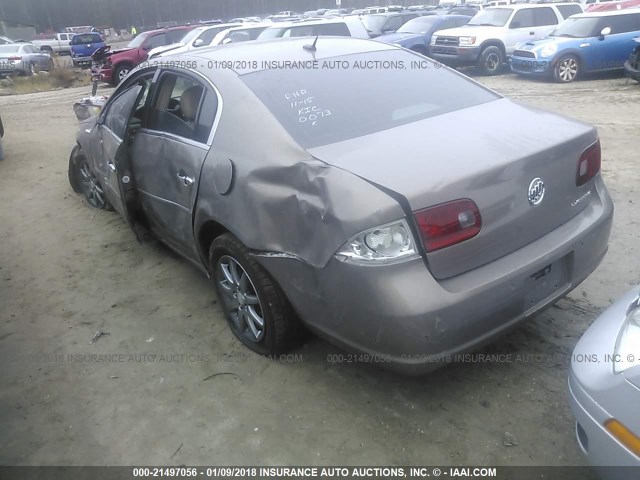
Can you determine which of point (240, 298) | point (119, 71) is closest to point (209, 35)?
point (119, 71)

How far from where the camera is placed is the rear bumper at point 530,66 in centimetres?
1181

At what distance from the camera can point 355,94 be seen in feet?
9.73

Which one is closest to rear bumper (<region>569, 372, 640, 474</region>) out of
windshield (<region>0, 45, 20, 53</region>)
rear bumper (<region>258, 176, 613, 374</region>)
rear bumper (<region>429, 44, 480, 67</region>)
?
rear bumper (<region>258, 176, 613, 374</region>)

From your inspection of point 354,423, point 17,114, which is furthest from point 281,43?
point 17,114

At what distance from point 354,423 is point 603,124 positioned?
6.77 m

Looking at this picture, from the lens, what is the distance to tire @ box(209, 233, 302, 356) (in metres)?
2.70

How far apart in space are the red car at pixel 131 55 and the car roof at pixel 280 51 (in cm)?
1378

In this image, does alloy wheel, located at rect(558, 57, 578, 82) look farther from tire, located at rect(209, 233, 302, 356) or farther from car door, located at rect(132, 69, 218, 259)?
tire, located at rect(209, 233, 302, 356)

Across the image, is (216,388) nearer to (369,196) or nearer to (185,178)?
(185,178)

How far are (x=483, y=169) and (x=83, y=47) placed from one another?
26.9 meters

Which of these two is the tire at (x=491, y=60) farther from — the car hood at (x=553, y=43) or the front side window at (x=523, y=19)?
the car hood at (x=553, y=43)

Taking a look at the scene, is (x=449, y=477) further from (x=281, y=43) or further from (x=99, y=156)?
(x=99, y=156)

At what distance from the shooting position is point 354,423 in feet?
8.29

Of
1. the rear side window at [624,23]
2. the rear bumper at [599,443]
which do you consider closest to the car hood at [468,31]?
the rear side window at [624,23]
